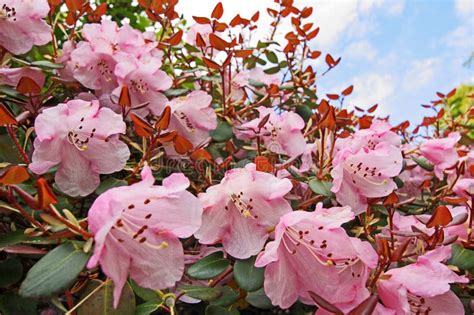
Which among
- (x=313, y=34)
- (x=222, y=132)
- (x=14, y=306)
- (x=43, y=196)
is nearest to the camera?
(x=43, y=196)

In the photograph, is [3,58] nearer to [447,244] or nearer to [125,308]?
[125,308]

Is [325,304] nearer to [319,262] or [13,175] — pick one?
[319,262]

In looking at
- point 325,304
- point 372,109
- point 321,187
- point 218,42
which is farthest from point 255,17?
point 325,304

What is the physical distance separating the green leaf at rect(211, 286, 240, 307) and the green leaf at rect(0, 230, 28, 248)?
0.31m

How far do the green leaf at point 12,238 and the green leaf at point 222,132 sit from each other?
18.6 inches

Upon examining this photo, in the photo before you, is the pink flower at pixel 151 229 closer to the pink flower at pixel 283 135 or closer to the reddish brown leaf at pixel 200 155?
the reddish brown leaf at pixel 200 155

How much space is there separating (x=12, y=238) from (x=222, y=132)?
511mm

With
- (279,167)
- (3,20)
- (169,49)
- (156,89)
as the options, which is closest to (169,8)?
(169,49)

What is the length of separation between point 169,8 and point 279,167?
0.60m

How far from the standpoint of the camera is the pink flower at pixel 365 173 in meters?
0.86

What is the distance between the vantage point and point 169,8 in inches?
47.7

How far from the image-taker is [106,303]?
64cm

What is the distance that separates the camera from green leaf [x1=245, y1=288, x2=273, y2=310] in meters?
0.74

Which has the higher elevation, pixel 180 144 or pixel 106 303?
pixel 180 144
